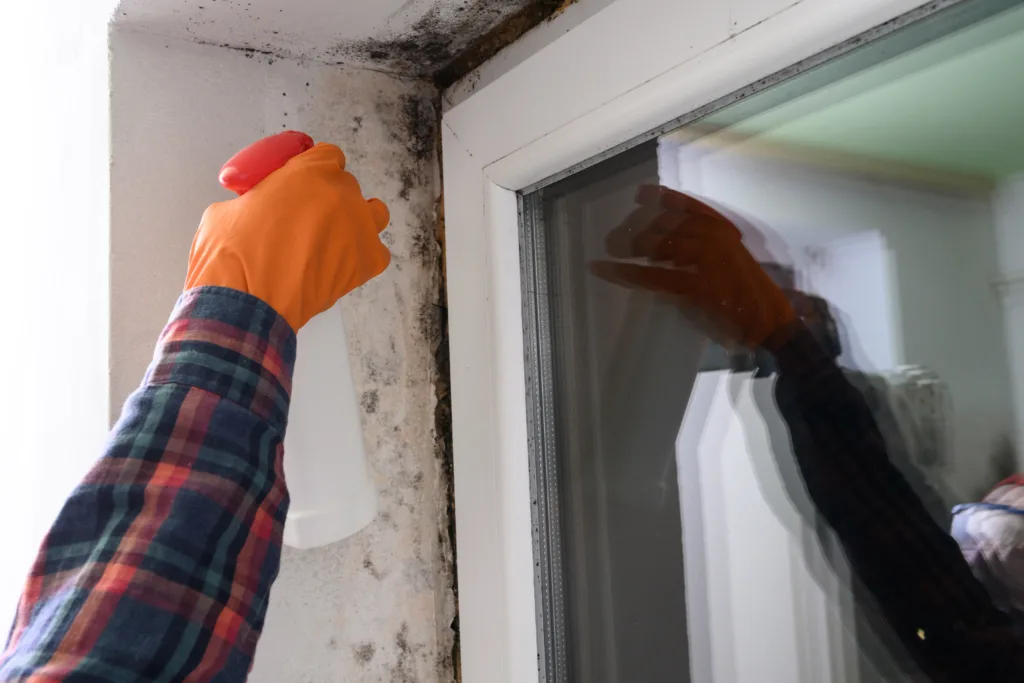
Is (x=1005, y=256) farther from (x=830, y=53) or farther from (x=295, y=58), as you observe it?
(x=295, y=58)

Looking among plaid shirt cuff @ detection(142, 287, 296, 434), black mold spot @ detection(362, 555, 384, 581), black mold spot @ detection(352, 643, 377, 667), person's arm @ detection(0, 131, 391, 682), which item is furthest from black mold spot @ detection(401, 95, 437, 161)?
black mold spot @ detection(352, 643, 377, 667)

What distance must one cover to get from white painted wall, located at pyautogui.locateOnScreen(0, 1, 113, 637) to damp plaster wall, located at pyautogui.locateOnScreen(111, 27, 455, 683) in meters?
0.03

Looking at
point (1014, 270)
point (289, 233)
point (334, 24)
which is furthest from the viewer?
point (334, 24)

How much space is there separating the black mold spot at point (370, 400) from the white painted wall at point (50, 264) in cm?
29

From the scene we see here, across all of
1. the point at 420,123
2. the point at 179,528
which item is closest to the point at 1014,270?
the point at 179,528

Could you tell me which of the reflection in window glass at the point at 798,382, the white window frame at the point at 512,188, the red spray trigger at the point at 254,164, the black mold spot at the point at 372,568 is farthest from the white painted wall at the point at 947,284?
the black mold spot at the point at 372,568

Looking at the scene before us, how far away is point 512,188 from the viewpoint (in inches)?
34.2

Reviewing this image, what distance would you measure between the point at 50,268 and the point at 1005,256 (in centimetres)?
106

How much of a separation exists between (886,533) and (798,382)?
14cm

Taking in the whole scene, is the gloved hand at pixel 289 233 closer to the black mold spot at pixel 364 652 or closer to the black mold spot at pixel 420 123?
the black mold spot at pixel 420 123

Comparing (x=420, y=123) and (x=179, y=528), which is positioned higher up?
(x=420, y=123)

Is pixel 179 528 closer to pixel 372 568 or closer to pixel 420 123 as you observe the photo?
pixel 372 568

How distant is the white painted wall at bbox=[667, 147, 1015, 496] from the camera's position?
490 millimetres

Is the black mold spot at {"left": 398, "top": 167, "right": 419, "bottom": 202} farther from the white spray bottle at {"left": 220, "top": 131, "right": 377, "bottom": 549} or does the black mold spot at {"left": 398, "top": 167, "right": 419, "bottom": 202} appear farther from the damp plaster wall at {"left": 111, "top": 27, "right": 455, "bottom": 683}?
the white spray bottle at {"left": 220, "top": 131, "right": 377, "bottom": 549}
